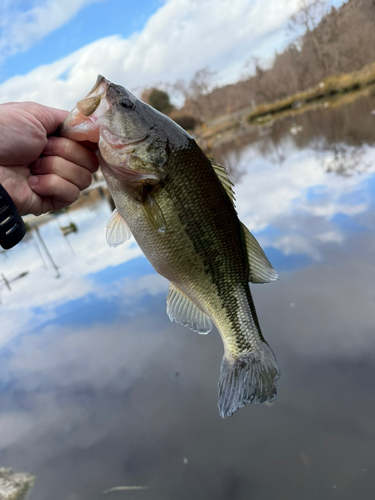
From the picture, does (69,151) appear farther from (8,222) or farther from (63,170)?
(8,222)

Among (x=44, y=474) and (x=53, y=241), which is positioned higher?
(x=53, y=241)

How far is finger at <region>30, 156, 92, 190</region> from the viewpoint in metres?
1.75

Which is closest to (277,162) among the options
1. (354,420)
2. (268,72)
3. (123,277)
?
(123,277)

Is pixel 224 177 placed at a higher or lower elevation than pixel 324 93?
lower

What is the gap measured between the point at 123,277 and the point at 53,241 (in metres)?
8.25

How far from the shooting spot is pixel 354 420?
9.61ft

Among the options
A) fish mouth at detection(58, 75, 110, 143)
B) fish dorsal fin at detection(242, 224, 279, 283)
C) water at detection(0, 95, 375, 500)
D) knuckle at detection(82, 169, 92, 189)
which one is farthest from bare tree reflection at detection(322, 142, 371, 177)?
fish mouth at detection(58, 75, 110, 143)

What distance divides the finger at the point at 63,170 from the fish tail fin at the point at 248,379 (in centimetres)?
130

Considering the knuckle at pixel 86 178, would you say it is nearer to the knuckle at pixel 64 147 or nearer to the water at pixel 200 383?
the knuckle at pixel 64 147

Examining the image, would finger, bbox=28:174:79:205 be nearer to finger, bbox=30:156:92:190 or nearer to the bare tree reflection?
finger, bbox=30:156:92:190

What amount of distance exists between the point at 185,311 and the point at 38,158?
1.22 meters

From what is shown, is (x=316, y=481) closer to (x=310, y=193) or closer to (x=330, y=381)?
(x=330, y=381)

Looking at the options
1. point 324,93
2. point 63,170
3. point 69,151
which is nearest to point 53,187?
point 63,170

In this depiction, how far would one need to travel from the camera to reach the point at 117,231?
1.71 metres
